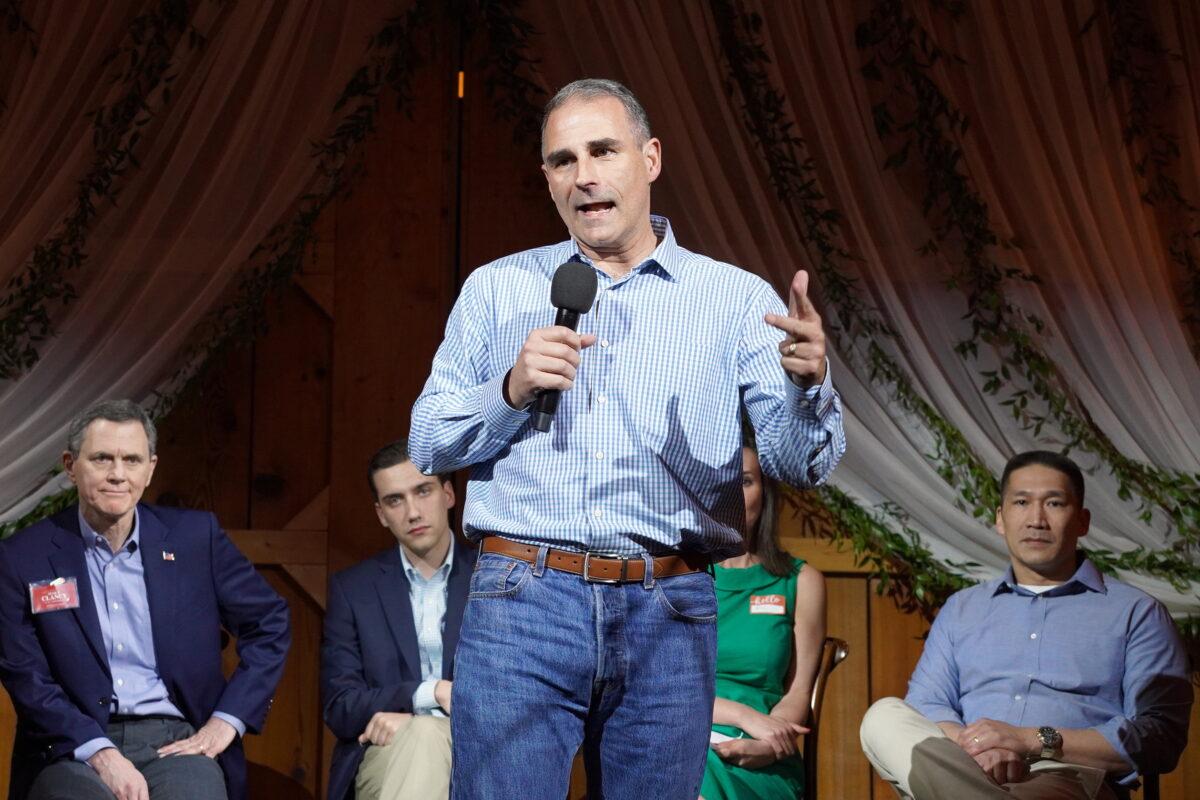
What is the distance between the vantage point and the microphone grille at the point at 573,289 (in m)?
1.63

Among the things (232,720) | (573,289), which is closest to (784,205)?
(232,720)

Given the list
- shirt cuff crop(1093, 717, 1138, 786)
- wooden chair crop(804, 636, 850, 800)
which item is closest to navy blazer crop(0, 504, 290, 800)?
wooden chair crop(804, 636, 850, 800)

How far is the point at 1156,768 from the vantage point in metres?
2.95

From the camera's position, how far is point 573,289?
164cm

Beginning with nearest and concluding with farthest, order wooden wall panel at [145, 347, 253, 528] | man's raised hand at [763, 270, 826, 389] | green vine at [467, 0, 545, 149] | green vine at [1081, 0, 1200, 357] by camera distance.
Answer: man's raised hand at [763, 270, 826, 389] < green vine at [1081, 0, 1200, 357] < green vine at [467, 0, 545, 149] < wooden wall panel at [145, 347, 253, 528]

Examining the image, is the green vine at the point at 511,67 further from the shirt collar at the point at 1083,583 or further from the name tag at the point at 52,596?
the shirt collar at the point at 1083,583

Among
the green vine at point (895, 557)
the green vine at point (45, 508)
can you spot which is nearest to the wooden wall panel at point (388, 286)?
the green vine at point (45, 508)

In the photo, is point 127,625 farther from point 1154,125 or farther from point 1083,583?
point 1154,125

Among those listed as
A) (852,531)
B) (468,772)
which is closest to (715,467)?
(468,772)

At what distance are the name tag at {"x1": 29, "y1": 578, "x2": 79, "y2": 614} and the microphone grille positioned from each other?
188 centimetres

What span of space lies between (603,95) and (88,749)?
1954 millimetres

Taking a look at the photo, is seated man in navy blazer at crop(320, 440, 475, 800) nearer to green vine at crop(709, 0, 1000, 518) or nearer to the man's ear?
green vine at crop(709, 0, 1000, 518)

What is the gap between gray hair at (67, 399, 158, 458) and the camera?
3133mm

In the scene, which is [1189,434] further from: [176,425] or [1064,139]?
[176,425]
